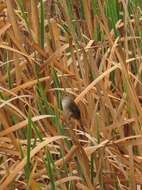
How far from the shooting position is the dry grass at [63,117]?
1.17 m

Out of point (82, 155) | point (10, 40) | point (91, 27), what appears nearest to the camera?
point (82, 155)

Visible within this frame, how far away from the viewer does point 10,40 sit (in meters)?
1.55

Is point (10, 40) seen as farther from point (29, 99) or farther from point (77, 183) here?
point (77, 183)

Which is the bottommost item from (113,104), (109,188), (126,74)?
(109,188)

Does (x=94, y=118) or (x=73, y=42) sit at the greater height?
(x=73, y=42)

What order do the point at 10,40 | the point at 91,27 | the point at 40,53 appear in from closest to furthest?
the point at 40,53 → the point at 10,40 → the point at 91,27

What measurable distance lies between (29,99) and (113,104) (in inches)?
7.7

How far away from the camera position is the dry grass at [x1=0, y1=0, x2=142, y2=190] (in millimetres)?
1175

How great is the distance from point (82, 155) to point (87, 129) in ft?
0.71

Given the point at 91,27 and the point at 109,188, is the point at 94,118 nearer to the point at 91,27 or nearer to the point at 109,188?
the point at 109,188

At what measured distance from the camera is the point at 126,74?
1268 mm

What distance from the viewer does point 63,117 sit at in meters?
1.29

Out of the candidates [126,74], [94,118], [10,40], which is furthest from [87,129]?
[10,40]

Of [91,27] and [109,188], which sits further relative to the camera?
A: [91,27]
